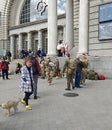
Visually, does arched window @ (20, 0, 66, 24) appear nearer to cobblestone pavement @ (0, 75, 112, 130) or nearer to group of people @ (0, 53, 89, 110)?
group of people @ (0, 53, 89, 110)

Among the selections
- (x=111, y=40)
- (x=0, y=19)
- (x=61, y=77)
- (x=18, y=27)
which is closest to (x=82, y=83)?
(x=61, y=77)

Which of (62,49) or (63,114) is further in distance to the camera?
(62,49)

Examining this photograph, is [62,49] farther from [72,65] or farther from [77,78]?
[72,65]

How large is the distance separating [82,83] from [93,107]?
5.42 meters

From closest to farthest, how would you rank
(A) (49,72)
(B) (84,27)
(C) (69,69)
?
(C) (69,69), (A) (49,72), (B) (84,27)

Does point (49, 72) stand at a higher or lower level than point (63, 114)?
higher

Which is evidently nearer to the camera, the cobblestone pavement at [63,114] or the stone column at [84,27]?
the cobblestone pavement at [63,114]

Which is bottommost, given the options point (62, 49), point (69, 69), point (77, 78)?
point (77, 78)

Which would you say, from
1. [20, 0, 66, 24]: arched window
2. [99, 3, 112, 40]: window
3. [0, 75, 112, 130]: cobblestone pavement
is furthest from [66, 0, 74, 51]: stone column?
[0, 75, 112, 130]: cobblestone pavement

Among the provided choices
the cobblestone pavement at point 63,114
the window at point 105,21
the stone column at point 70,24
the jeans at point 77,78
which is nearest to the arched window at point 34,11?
the stone column at point 70,24

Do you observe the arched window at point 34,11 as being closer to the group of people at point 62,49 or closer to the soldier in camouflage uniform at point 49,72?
the group of people at point 62,49

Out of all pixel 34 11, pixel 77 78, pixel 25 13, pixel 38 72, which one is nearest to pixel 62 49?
pixel 77 78

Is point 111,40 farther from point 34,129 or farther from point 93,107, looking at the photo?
point 34,129

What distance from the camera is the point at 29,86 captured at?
826 centimetres
